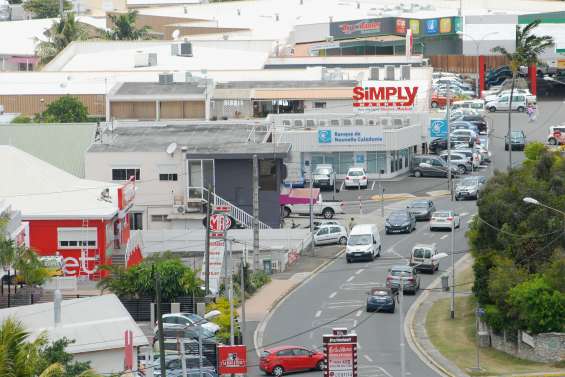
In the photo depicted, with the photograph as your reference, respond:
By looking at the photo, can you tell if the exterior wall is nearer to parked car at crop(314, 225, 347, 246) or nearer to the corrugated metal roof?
the corrugated metal roof

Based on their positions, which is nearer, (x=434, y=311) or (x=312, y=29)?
(x=434, y=311)

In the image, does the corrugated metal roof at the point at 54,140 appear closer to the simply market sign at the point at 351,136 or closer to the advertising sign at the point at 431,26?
the simply market sign at the point at 351,136

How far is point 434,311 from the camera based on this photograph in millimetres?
81125

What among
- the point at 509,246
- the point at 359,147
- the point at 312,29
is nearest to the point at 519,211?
the point at 509,246

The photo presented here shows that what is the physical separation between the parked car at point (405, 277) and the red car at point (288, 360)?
1509cm

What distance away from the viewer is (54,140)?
108 metres

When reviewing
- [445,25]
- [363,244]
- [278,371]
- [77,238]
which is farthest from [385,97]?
[278,371]

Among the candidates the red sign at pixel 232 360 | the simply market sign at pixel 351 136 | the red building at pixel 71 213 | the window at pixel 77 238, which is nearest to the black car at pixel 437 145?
the simply market sign at pixel 351 136

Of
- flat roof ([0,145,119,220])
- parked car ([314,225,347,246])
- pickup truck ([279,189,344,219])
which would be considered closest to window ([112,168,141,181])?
flat roof ([0,145,119,220])

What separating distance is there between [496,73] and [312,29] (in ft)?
82.2

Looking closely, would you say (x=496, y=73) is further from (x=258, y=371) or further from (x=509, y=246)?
(x=258, y=371)

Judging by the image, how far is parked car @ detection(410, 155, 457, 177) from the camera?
117188 mm

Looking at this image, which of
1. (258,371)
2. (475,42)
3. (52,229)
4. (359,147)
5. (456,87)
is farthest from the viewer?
(475,42)

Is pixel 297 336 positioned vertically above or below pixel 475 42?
below
